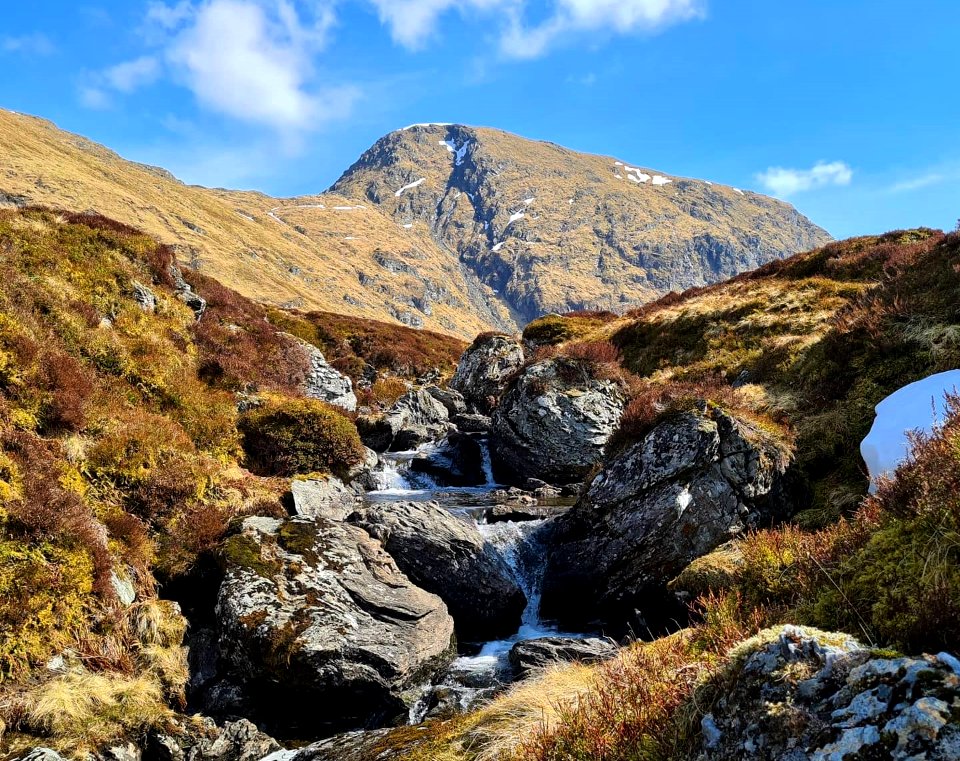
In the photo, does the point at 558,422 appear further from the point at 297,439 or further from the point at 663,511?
the point at 297,439

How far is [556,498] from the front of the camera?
842 inches

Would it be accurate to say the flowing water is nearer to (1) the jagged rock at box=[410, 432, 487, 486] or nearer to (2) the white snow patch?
(1) the jagged rock at box=[410, 432, 487, 486]

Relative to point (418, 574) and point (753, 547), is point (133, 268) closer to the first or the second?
point (418, 574)

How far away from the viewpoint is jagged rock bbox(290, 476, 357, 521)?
1692 centimetres

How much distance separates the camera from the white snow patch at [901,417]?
6926 millimetres

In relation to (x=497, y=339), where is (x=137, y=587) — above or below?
below

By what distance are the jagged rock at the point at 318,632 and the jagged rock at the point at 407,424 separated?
55.2 ft

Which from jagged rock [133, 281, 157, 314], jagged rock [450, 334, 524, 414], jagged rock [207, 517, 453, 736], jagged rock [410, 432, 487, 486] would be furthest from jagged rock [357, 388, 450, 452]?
jagged rock [207, 517, 453, 736]

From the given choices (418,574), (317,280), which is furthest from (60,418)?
(317,280)

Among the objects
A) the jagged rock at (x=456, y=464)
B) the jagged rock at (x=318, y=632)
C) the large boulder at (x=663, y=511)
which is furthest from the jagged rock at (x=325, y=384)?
the large boulder at (x=663, y=511)

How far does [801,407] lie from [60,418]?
64.0 feet

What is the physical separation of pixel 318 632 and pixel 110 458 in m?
7.30

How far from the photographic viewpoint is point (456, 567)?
13844 millimetres

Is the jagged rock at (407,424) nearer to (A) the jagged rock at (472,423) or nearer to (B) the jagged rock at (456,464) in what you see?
(A) the jagged rock at (472,423)
